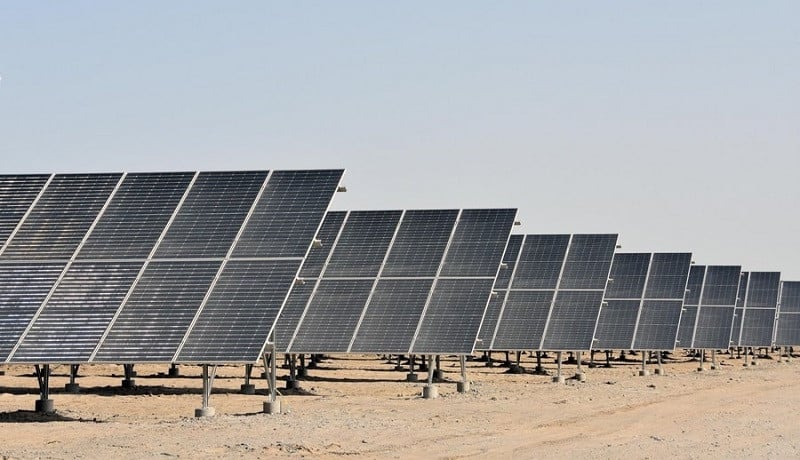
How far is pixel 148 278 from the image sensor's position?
21562mm

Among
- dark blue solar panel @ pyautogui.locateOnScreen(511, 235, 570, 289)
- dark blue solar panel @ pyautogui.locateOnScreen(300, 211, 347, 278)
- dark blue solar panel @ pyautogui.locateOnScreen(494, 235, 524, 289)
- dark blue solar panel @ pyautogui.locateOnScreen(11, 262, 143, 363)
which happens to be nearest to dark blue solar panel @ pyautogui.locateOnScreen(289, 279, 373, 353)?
dark blue solar panel @ pyautogui.locateOnScreen(300, 211, 347, 278)

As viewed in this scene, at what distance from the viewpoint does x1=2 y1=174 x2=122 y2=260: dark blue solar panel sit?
22328mm

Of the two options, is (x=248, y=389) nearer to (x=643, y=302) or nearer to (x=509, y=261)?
(x=509, y=261)

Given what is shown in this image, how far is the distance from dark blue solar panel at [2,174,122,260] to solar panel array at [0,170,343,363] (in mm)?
20

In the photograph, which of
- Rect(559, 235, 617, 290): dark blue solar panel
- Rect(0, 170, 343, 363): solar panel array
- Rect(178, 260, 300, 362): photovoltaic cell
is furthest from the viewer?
Rect(559, 235, 617, 290): dark blue solar panel

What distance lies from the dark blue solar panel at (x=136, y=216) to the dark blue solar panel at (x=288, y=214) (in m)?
1.69

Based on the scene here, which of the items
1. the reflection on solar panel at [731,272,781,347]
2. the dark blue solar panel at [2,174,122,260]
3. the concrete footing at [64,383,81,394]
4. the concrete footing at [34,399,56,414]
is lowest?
the concrete footing at [34,399,56,414]

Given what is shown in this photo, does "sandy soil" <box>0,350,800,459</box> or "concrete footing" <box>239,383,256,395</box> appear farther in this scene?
"concrete footing" <box>239,383,256,395</box>

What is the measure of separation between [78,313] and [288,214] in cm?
429

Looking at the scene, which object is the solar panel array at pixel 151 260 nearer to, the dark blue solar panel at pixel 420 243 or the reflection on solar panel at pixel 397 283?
the reflection on solar panel at pixel 397 283

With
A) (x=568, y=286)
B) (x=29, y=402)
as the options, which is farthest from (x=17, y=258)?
(x=568, y=286)

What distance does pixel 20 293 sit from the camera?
21.3 m

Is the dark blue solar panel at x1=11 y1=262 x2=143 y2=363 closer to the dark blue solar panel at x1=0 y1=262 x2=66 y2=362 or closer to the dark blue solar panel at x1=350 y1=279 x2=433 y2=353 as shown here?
the dark blue solar panel at x1=0 y1=262 x2=66 y2=362

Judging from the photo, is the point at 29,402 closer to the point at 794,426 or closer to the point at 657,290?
the point at 794,426
